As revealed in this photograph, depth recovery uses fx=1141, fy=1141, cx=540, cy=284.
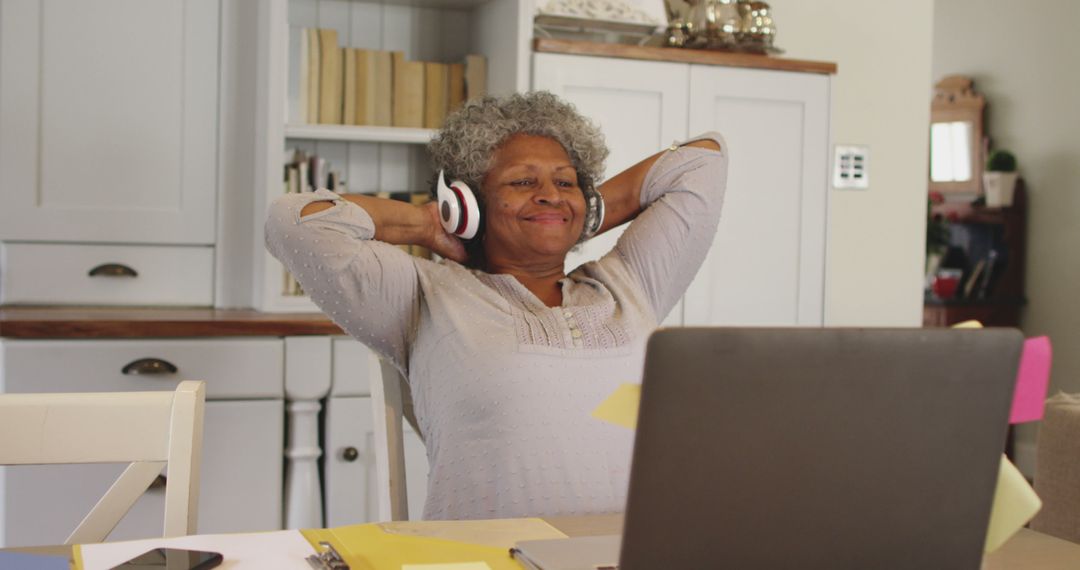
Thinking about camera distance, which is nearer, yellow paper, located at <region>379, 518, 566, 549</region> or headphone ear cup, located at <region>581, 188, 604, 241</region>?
yellow paper, located at <region>379, 518, 566, 549</region>

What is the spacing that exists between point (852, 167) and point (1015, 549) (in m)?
2.53

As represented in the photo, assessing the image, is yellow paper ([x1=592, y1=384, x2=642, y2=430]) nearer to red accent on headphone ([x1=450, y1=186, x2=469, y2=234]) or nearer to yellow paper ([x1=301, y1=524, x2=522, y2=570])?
yellow paper ([x1=301, y1=524, x2=522, y2=570])

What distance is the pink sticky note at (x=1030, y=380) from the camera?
861 mm

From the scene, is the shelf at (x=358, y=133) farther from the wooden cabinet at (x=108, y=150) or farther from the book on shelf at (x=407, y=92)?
the wooden cabinet at (x=108, y=150)

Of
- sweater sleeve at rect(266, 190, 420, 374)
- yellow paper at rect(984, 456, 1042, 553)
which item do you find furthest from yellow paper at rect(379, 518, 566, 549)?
sweater sleeve at rect(266, 190, 420, 374)

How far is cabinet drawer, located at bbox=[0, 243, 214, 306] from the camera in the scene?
2926mm

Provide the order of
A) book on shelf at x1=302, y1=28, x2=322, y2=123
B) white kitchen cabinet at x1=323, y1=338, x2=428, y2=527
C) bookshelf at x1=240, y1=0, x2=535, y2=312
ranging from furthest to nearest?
book on shelf at x1=302, y1=28, x2=322, y2=123
bookshelf at x1=240, y1=0, x2=535, y2=312
white kitchen cabinet at x1=323, y1=338, x2=428, y2=527

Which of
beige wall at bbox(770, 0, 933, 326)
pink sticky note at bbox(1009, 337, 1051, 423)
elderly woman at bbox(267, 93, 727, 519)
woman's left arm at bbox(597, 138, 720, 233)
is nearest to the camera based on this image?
pink sticky note at bbox(1009, 337, 1051, 423)

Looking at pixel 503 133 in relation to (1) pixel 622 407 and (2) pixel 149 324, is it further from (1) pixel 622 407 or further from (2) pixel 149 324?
(2) pixel 149 324

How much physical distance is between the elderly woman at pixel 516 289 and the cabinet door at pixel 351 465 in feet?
3.36

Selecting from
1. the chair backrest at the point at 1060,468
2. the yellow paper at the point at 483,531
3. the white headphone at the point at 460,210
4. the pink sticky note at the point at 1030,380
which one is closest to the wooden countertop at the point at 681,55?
the white headphone at the point at 460,210

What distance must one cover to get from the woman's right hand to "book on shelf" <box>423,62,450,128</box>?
4.43ft

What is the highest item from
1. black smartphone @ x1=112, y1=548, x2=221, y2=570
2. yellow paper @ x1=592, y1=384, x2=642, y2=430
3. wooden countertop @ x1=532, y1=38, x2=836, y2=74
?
wooden countertop @ x1=532, y1=38, x2=836, y2=74

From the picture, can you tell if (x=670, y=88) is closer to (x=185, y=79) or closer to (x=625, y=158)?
(x=625, y=158)
